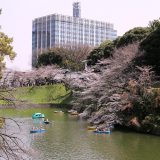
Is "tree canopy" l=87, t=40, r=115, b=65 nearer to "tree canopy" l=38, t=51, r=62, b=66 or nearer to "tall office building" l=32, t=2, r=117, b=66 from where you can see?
"tree canopy" l=38, t=51, r=62, b=66

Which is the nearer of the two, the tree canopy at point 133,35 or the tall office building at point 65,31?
the tree canopy at point 133,35

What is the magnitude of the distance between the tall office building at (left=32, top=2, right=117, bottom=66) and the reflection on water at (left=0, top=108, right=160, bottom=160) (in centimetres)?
8827

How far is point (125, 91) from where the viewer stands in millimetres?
32312

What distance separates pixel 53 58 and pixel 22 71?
754 centimetres

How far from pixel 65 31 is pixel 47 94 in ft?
237

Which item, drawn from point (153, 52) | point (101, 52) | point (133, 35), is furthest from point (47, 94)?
point (153, 52)

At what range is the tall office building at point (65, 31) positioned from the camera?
124312 mm

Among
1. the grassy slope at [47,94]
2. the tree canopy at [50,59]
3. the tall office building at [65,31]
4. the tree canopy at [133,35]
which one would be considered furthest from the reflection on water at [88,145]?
the tall office building at [65,31]

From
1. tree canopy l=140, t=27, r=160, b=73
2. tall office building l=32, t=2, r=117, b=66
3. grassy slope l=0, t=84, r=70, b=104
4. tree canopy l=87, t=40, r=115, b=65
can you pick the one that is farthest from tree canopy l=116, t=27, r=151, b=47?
tall office building l=32, t=2, r=117, b=66

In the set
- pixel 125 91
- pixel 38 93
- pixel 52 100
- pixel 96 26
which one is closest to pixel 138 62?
pixel 125 91

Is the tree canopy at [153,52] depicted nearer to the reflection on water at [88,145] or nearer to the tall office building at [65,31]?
the reflection on water at [88,145]

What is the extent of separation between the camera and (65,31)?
130 metres

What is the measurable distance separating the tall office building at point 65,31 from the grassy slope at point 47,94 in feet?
179

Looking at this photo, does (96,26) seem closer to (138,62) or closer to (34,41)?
(34,41)
